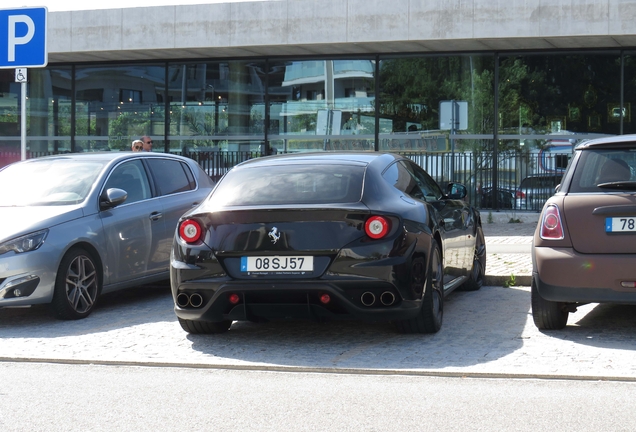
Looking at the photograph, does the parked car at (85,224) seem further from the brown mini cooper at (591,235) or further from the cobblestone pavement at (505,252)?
the brown mini cooper at (591,235)

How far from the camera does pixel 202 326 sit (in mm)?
7734

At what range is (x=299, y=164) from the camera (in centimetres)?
777

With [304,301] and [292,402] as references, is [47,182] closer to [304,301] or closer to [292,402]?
[304,301]

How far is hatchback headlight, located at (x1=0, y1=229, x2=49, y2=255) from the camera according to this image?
329 inches

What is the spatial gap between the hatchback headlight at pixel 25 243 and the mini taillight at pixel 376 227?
120 inches

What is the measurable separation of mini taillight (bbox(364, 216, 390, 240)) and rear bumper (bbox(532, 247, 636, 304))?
122cm

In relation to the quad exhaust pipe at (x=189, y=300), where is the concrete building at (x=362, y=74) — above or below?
above

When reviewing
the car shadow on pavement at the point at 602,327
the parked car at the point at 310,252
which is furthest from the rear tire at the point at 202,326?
the car shadow on pavement at the point at 602,327

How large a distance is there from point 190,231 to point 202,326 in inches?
32.9

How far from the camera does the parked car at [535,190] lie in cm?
1872

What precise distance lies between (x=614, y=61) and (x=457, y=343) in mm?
12757

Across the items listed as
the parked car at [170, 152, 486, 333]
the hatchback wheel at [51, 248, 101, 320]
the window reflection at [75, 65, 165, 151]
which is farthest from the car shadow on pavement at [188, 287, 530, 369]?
the window reflection at [75, 65, 165, 151]

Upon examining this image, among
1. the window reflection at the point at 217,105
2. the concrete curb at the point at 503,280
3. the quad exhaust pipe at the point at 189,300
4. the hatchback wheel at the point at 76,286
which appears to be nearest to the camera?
the quad exhaust pipe at the point at 189,300

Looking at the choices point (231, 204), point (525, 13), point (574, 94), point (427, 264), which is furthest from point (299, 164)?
point (574, 94)
